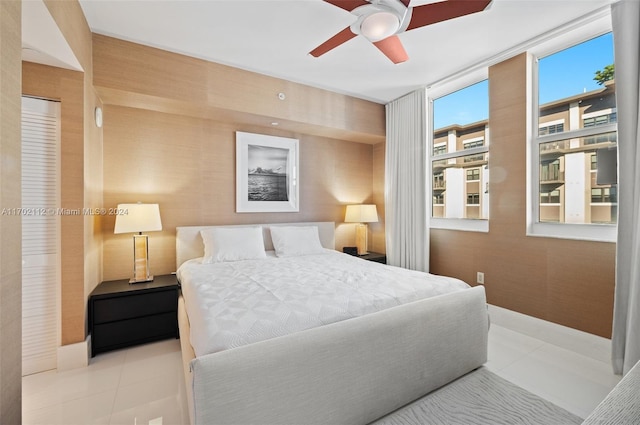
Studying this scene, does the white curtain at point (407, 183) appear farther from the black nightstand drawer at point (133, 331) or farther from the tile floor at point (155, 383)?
the black nightstand drawer at point (133, 331)

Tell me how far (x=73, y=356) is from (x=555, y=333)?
13.3 feet

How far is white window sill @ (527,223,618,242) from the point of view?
2363 millimetres

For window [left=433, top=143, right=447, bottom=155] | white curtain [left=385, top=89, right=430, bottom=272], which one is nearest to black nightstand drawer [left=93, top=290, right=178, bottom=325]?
white curtain [left=385, top=89, right=430, bottom=272]

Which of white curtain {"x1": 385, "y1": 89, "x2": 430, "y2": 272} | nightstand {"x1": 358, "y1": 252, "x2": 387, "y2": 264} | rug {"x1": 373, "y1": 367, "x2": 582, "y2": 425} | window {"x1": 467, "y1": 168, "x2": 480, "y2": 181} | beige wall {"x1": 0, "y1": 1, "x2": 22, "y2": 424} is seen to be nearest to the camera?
beige wall {"x1": 0, "y1": 1, "x2": 22, "y2": 424}

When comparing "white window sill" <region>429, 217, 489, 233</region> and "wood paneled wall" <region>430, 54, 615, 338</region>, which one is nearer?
"wood paneled wall" <region>430, 54, 615, 338</region>

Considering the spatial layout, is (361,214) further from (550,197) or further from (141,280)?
(141,280)

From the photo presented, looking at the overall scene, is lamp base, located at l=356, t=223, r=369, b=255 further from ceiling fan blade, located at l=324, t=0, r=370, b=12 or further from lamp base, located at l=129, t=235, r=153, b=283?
ceiling fan blade, located at l=324, t=0, r=370, b=12

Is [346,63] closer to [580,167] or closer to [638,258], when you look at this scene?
[580,167]

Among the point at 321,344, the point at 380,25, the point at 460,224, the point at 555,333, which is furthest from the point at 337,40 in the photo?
the point at 555,333

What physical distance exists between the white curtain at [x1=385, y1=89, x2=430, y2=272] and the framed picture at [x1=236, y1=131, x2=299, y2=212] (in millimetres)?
1398

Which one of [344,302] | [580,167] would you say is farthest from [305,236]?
[580,167]

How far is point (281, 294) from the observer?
187 centimetres

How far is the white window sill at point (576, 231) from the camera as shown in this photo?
2.36 m

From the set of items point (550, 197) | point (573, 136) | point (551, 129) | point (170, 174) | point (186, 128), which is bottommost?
point (550, 197)
